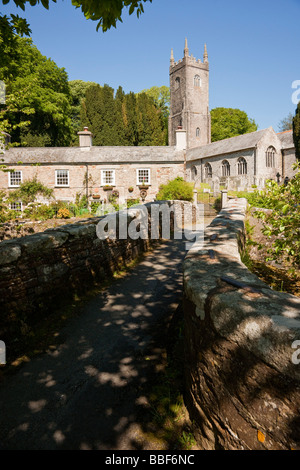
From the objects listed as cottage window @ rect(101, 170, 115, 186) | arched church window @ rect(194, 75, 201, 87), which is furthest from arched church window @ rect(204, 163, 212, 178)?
arched church window @ rect(194, 75, 201, 87)

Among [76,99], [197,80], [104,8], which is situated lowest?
[104,8]

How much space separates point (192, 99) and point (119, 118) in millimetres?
14670

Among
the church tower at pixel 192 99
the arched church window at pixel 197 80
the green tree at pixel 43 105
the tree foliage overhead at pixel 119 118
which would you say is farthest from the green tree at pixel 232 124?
the green tree at pixel 43 105

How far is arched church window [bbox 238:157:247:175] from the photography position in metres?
33.6

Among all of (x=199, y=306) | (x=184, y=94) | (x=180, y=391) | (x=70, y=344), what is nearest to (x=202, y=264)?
(x=199, y=306)

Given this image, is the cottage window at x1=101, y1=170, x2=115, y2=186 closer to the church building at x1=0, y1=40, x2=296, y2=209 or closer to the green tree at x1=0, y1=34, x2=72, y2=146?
the church building at x1=0, y1=40, x2=296, y2=209

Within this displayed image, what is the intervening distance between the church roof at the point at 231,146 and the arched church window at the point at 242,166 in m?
1.29

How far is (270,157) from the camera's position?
113 ft

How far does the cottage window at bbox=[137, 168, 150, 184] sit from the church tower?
27.5 meters

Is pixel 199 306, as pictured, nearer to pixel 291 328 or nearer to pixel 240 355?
pixel 240 355

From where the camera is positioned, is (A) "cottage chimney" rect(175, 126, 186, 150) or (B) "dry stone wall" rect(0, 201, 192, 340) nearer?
(B) "dry stone wall" rect(0, 201, 192, 340)

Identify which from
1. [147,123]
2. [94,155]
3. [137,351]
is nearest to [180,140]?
[94,155]

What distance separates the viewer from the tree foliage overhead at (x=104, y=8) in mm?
3257

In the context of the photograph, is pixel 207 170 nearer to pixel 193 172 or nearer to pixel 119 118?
pixel 193 172
